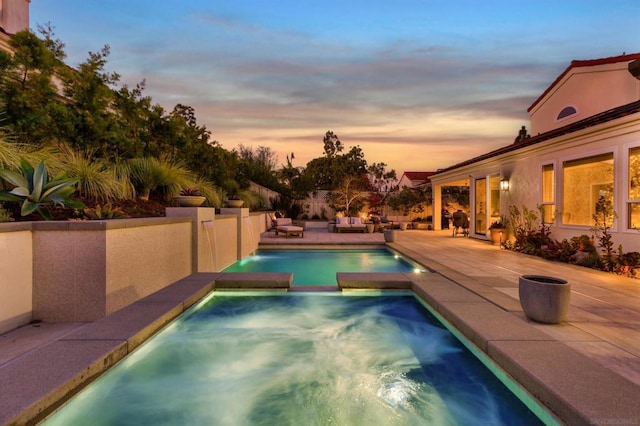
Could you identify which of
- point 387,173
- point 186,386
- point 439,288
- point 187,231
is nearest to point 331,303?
point 439,288

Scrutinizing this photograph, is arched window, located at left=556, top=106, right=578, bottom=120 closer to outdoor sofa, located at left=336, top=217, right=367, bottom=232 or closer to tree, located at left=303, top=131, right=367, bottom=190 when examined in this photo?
outdoor sofa, located at left=336, top=217, right=367, bottom=232

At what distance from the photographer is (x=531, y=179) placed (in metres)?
9.37

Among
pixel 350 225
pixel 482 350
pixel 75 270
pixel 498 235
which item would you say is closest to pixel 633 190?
pixel 498 235

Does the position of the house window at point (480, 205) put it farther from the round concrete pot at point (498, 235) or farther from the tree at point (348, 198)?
the tree at point (348, 198)

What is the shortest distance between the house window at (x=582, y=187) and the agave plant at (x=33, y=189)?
962cm

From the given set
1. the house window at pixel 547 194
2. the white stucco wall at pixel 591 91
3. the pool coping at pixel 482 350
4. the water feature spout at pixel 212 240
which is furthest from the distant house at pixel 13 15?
the white stucco wall at pixel 591 91

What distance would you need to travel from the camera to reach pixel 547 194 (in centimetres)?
878

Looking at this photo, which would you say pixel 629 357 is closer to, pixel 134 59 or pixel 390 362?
pixel 390 362

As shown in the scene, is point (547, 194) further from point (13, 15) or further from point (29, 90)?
point (13, 15)

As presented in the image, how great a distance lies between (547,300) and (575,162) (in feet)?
20.3

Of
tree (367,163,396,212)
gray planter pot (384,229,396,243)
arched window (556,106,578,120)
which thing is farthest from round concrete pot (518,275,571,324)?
tree (367,163,396,212)

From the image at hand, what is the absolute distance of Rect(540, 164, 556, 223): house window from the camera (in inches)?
339

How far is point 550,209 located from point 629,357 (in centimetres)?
701

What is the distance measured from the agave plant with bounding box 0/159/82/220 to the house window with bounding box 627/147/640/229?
29.6 feet
